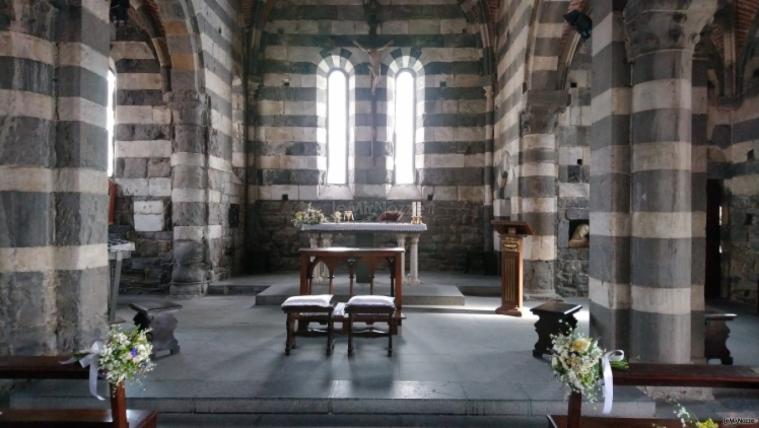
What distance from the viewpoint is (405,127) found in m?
11.8

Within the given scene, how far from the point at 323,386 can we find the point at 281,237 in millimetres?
7432

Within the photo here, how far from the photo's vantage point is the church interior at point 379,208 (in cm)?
418

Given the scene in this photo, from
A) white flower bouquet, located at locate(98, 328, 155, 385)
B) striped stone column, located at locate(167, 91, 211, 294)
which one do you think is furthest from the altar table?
white flower bouquet, located at locate(98, 328, 155, 385)

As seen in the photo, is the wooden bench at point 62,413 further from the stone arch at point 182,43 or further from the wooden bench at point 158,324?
the stone arch at point 182,43

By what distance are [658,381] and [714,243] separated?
26.2ft

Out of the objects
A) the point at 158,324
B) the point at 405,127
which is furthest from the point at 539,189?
the point at 158,324

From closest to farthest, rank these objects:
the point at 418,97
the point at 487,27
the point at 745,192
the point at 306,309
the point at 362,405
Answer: the point at 362,405
the point at 306,309
the point at 745,192
the point at 487,27
the point at 418,97

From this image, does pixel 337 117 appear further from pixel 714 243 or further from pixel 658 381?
pixel 658 381

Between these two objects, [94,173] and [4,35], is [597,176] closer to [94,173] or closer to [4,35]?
[94,173]

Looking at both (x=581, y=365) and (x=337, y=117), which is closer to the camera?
(x=581, y=365)

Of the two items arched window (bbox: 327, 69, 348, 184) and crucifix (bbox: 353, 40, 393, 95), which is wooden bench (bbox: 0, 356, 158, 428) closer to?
arched window (bbox: 327, 69, 348, 184)

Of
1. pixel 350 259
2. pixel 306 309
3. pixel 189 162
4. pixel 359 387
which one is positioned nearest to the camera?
pixel 359 387

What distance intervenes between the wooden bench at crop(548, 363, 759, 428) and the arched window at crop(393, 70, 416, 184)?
28.4ft

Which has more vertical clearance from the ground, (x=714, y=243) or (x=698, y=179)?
(x=698, y=179)
